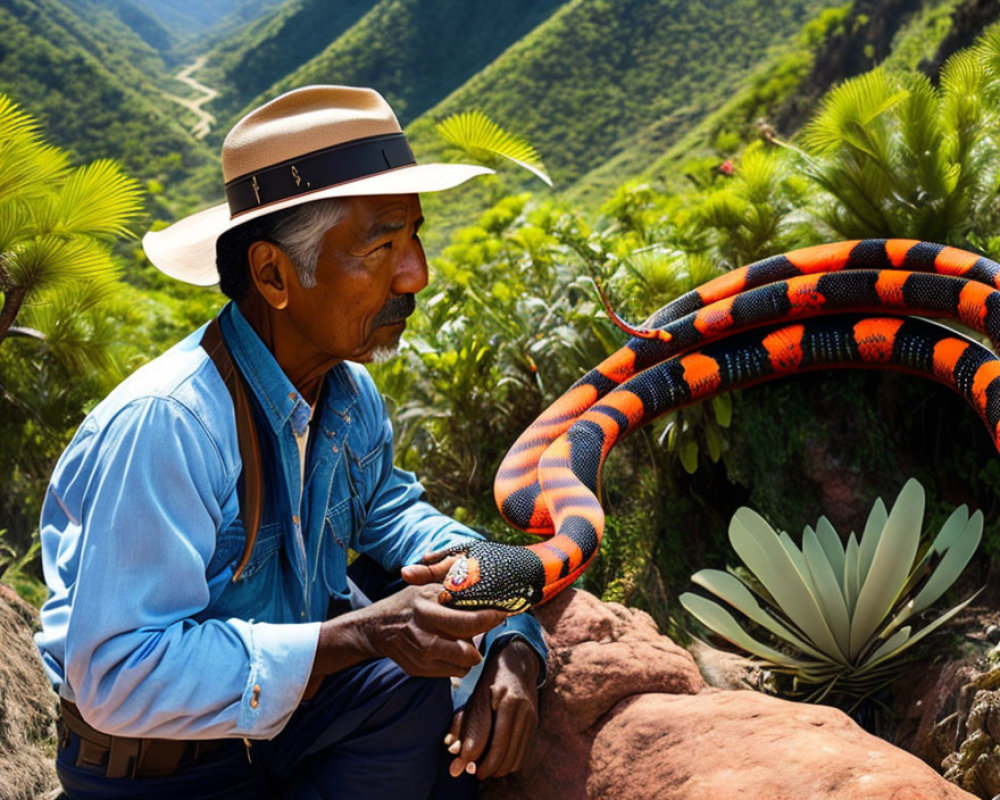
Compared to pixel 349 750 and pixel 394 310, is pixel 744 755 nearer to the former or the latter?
pixel 349 750

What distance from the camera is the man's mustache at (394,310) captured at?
6.15 ft

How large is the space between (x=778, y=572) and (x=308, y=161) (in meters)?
1.56

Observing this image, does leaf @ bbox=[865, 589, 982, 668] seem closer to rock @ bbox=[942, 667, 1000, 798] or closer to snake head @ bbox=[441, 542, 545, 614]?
rock @ bbox=[942, 667, 1000, 798]

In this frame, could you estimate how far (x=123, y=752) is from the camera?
5.44 feet

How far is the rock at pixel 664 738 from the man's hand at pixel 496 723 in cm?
15

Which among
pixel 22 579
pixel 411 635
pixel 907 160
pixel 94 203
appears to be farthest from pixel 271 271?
pixel 22 579

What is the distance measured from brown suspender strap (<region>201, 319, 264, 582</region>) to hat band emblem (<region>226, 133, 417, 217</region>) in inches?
11.5

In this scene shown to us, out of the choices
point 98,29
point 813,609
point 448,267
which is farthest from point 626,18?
point 813,609

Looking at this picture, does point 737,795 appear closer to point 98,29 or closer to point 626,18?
point 626,18

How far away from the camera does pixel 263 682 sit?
1.57m

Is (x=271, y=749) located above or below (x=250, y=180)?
below

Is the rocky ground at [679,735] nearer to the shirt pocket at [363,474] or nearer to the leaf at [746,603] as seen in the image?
the leaf at [746,603]

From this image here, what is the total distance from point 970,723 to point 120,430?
1.88m

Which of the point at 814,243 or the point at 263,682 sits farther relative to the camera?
the point at 814,243
